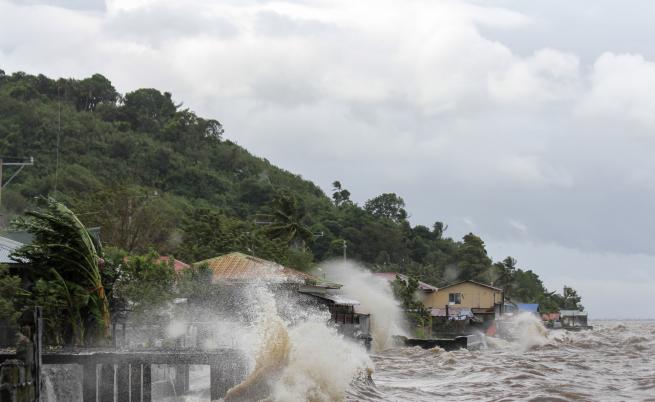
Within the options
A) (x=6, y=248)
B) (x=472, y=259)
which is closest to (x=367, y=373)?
(x=6, y=248)

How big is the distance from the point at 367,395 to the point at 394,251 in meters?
114

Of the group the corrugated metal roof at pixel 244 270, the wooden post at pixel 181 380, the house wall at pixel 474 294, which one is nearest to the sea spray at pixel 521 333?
the house wall at pixel 474 294

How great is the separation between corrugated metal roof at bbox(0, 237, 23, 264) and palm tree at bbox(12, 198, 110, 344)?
0.91 meters

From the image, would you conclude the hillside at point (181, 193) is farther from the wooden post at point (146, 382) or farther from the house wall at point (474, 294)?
the wooden post at point (146, 382)

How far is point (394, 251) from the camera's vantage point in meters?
147

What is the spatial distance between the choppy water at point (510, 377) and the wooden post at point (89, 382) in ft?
29.6

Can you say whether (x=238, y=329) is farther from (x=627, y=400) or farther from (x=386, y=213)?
(x=386, y=213)

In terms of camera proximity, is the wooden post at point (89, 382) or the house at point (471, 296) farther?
the house at point (471, 296)

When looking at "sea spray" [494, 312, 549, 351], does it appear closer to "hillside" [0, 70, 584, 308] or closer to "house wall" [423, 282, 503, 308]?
"house wall" [423, 282, 503, 308]

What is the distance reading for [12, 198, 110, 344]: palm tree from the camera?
101ft

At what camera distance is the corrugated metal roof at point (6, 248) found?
3253cm

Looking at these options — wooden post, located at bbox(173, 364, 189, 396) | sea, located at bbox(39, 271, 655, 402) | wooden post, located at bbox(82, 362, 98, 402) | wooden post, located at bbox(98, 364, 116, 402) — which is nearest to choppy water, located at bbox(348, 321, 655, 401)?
sea, located at bbox(39, 271, 655, 402)

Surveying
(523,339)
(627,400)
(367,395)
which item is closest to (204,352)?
(367,395)

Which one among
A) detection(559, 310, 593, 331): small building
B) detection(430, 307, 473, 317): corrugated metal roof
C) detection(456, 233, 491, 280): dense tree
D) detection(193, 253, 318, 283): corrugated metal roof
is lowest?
detection(559, 310, 593, 331): small building
